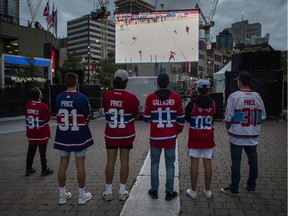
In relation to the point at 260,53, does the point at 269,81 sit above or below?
below

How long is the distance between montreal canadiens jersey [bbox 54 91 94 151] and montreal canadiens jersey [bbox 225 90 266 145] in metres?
2.31

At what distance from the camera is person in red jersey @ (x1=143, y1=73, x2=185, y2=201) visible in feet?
14.2

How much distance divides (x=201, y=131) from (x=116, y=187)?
70.9 inches

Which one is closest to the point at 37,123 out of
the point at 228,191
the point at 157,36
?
the point at 228,191

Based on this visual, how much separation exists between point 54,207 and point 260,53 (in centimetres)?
1462

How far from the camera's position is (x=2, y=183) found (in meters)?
5.36

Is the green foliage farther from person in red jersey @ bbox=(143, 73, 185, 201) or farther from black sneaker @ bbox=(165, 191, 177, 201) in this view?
black sneaker @ bbox=(165, 191, 177, 201)

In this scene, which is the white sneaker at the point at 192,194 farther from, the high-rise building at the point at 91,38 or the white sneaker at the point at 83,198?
the high-rise building at the point at 91,38

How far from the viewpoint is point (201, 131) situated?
4.48m

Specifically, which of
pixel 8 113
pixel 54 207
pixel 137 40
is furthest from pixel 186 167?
pixel 137 40

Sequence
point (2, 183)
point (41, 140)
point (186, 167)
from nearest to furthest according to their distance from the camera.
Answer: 1. point (2, 183)
2. point (41, 140)
3. point (186, 167)

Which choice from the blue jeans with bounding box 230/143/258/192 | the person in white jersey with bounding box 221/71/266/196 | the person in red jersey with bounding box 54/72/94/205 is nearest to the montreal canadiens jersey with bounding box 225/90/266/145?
the person in white jersey with bounding box 221/71/266/196

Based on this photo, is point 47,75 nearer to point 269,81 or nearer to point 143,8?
point 143,8

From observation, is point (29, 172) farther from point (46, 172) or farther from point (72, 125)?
point (72, 125)
